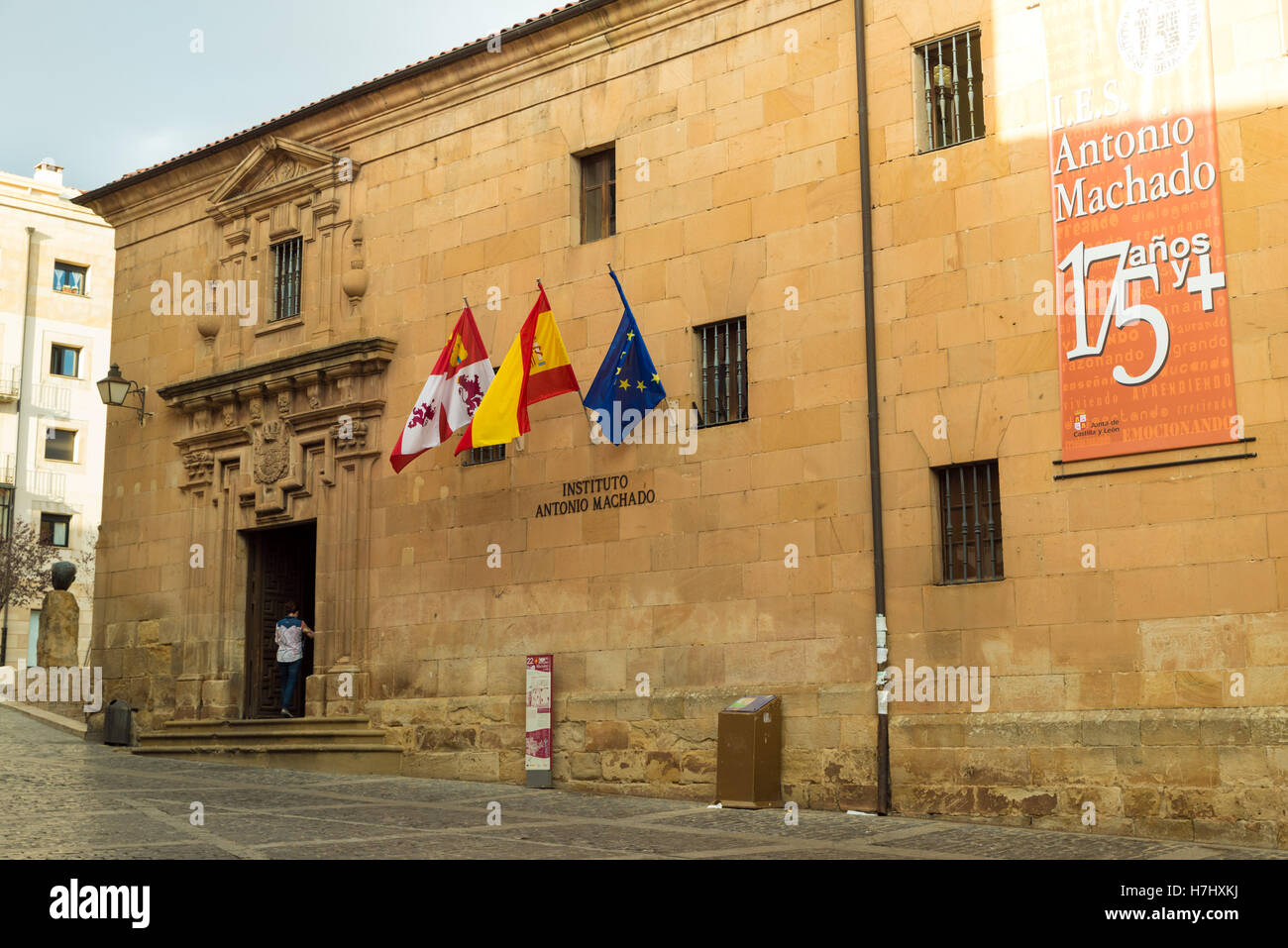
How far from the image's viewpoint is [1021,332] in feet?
47.0

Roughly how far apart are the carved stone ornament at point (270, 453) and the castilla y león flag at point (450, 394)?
135 inches

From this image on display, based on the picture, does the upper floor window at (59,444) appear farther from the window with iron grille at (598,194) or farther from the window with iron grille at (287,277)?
the window with iron grille at (598,194)

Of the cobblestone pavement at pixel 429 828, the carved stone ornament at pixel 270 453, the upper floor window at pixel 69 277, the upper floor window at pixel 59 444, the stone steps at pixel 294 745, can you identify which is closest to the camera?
the cobblestone pavement at pixel 429 828

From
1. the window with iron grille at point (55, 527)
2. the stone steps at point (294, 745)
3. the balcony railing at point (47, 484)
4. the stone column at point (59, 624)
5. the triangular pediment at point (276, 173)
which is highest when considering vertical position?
the triangular pediment at point (276, 173)

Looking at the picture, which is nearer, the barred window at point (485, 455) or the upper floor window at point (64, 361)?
the barred window at point (485, 455)

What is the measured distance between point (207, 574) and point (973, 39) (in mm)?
13619

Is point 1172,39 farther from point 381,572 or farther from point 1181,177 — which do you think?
point 381,572

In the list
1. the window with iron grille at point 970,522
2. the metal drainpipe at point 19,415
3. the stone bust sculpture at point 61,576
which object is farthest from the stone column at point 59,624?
the metal drainpipe at point 19,415

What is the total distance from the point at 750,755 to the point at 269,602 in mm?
9814

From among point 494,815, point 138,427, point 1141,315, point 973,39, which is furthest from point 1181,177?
point 138,427

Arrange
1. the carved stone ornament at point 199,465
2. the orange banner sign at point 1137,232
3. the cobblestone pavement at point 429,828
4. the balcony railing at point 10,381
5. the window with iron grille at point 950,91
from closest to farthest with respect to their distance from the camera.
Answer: the cobblestone pavement at point 429,828 → the orange banner sign at point 1137,232 → the window with iron grille at point 950,91 → the carved stone ornament at point 199,465 → the balcony railing at point 10,381

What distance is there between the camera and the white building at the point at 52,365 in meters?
50.2

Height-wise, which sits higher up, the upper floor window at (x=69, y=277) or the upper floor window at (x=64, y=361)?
the upper floor window at (x=69, y=277)

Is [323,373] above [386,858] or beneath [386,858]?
above
